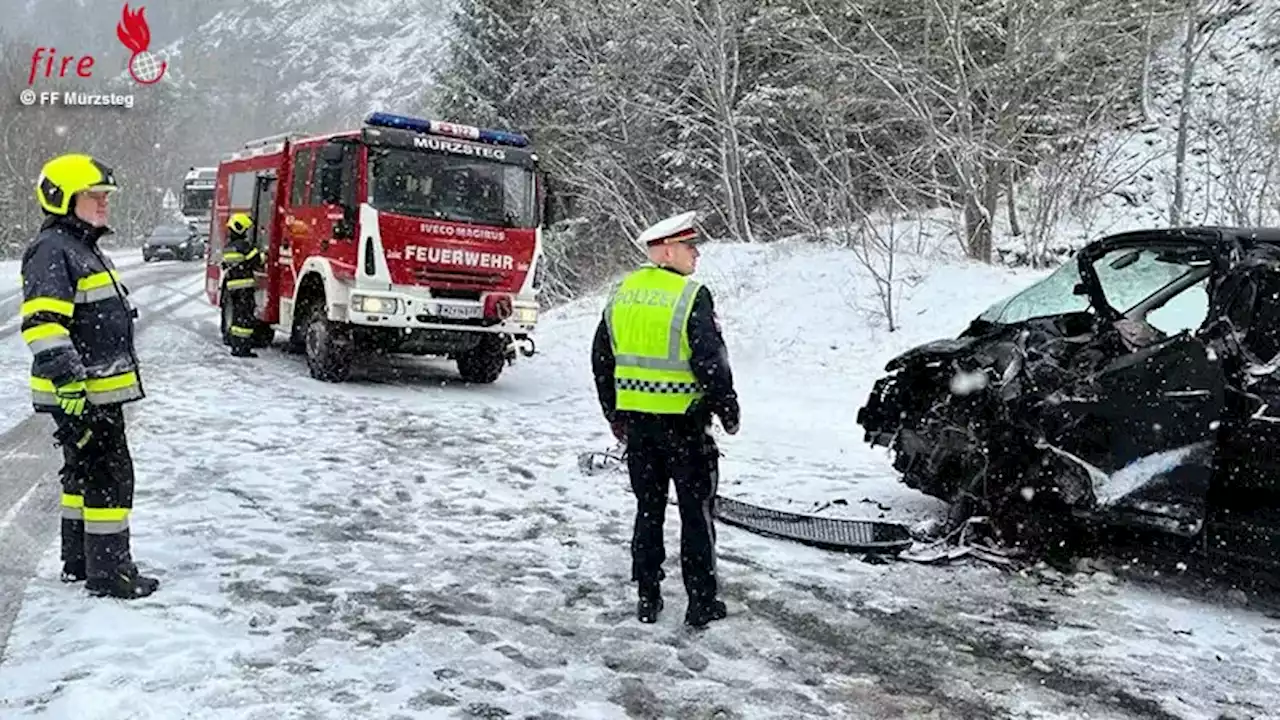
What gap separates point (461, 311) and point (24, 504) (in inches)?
205

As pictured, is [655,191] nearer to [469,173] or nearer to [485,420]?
[469,173]

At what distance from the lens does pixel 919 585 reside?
5.34 meters

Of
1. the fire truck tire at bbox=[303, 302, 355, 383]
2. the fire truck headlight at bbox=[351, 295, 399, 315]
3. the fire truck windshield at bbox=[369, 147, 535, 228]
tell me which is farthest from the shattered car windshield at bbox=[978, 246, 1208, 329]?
the fire truck tire at bbox=[303, 302, 355, 383]

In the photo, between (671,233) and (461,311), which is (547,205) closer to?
(461,311)

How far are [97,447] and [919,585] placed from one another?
152 inches

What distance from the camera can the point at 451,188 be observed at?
1088 cm

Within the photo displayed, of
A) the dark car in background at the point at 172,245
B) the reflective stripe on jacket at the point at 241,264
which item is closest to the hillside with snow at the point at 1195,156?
the reflective stripe on jacket at the point at 241,264

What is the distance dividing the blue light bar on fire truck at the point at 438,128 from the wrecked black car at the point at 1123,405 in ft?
20.1

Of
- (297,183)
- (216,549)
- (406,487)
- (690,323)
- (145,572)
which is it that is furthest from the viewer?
(297,183)

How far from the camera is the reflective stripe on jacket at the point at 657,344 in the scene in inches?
171

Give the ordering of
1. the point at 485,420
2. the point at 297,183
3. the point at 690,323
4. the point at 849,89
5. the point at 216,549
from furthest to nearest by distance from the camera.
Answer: the point at 849,89, the point at 297,183, the point at 485,420, the point at 216,549, the point at 690,323

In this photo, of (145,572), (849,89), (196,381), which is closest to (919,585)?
(145,572)

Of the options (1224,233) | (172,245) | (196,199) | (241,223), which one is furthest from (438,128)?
(172,245)

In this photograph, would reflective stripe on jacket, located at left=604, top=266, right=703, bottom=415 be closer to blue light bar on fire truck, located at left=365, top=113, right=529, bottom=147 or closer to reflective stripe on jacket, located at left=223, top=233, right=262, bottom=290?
blue light bar on fire truck, located at left=365, top=113, right=529, bottom=147
